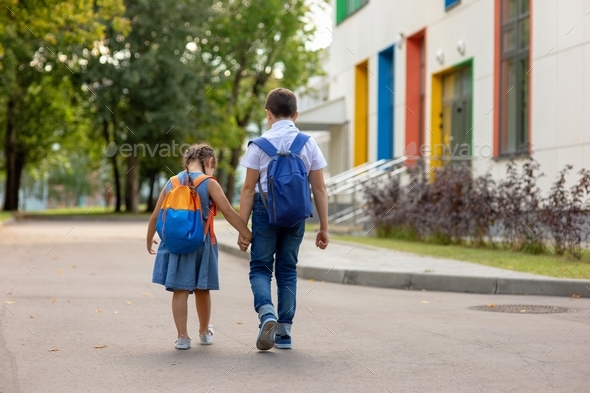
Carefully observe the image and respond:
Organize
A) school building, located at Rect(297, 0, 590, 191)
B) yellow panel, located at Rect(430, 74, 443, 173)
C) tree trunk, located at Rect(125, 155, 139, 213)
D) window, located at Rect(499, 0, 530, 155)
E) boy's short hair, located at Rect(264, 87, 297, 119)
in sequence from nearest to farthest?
1. boy's short hair, located at Rect(264, 87, 297, 119)
2. school building, located at Rect(297, 0, 590, 191)
3. window, located at Rect(499, 0, 530, 155)
4. yellow panel, located at Rect(430, 74, 443, 173)
5. tree trunk, located at Rect(125, 155, 139, 213)

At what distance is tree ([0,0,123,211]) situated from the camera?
74.6 feet

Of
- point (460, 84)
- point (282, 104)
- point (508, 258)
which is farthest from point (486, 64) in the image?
point (282, 104)

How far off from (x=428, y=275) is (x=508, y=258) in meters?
2.83

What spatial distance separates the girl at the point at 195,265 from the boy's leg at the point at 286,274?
10.4 inches

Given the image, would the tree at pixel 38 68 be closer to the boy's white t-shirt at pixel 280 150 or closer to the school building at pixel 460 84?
the school building at pixel 460 84

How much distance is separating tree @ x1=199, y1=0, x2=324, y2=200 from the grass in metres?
28.9

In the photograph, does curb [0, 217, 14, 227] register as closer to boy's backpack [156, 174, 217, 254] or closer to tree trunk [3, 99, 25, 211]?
tree trunk [3, 99, 25, 211]

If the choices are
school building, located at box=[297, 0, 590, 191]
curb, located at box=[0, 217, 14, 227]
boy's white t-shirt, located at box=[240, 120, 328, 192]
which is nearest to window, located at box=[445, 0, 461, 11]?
school building, located at box=[297, 0, 590, 191]

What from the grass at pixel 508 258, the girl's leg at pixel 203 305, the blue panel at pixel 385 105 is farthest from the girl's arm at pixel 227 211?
the blue panel at pixel 385 105

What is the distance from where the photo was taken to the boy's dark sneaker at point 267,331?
625 centimetres

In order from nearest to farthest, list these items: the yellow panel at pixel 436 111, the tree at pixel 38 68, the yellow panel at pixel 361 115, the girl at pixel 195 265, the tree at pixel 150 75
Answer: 1. the girl at pixel 195 265
2. the tree at pixel 38 68
3. the yellow panel at pixel 436 111
4. the yellow panel at pixel 361 115
5. the tree at pixel 150 75

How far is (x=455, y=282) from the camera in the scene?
1122cm

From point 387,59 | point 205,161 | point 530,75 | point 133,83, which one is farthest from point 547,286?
point 133,83

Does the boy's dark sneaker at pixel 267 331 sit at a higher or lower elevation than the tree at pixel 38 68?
lower
